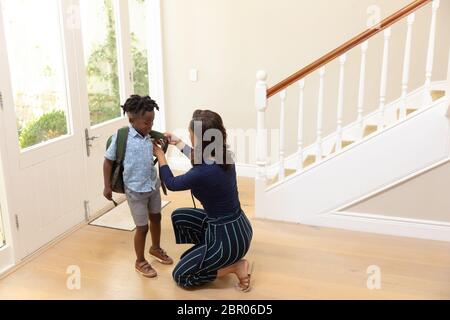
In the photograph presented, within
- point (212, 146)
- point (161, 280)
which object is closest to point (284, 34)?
point (212, 146)

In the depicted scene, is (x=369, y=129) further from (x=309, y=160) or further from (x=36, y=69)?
(x=36, y=69)

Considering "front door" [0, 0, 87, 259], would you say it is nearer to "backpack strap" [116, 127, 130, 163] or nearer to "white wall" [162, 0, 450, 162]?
"backpack strap" [116, 127, 130, 163]

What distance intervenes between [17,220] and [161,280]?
104 centimetres

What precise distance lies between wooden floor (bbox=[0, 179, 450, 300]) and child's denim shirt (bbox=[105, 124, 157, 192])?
A: 0.63 m

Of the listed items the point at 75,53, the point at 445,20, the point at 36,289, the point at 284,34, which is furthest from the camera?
the point at 284,34

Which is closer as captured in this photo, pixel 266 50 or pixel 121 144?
pixel 121 144

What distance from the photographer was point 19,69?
2818 mm

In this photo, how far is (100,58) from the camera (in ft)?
11.8

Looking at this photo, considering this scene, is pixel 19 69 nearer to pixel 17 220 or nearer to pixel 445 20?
pixel 17 220

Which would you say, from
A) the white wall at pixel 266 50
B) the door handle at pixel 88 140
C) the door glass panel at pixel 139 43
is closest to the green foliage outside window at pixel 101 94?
the door handle at pixel 88 140

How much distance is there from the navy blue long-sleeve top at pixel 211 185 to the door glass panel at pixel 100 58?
1476mm
